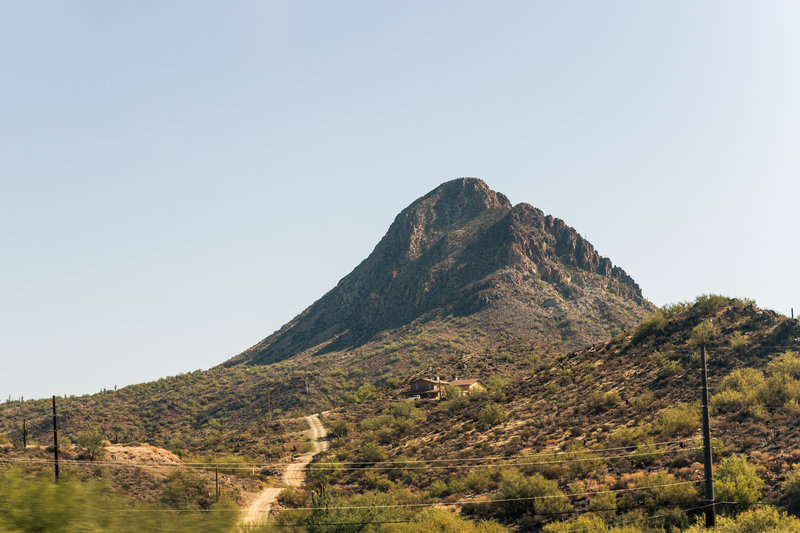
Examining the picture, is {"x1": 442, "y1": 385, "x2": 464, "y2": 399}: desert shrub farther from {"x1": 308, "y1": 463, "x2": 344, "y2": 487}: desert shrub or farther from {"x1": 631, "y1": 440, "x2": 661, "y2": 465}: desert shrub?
{"x1": 631, "y1": 440, "x2": 661, "y2": 465}: desert shrub

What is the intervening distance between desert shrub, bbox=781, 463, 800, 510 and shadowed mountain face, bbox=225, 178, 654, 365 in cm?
10731

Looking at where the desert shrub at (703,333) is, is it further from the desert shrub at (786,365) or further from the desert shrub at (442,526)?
the desert shrub at (442,526)

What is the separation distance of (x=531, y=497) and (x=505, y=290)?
412 ft

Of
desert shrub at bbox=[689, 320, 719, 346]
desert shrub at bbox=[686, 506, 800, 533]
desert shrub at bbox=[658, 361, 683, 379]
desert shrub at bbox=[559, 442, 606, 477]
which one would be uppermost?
desert shrub at bbox=[689, 320, 719, 346]

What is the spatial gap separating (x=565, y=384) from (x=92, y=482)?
6337 cm

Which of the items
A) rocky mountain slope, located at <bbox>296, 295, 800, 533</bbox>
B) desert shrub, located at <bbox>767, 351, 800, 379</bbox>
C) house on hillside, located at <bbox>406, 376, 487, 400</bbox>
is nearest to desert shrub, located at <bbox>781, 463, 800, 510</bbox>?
rocky mountain slope, located at <bbox>296, 295, 800, 533</bbox>

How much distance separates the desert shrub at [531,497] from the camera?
120 ft

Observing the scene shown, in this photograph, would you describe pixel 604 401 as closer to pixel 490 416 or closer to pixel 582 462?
pixel 490 416

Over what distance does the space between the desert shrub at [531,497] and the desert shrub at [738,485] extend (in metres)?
8.24

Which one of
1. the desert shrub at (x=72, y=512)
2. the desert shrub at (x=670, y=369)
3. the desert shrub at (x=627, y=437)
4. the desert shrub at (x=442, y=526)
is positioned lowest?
the desert shrub at (x=442, y=526)

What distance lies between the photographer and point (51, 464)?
43.8 metres

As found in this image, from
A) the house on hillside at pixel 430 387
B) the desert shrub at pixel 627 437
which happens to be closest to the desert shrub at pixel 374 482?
the desert shrub at pixel 627 437

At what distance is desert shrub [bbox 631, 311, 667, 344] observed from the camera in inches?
2852

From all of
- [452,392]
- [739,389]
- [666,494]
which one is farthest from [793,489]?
[452,392]
